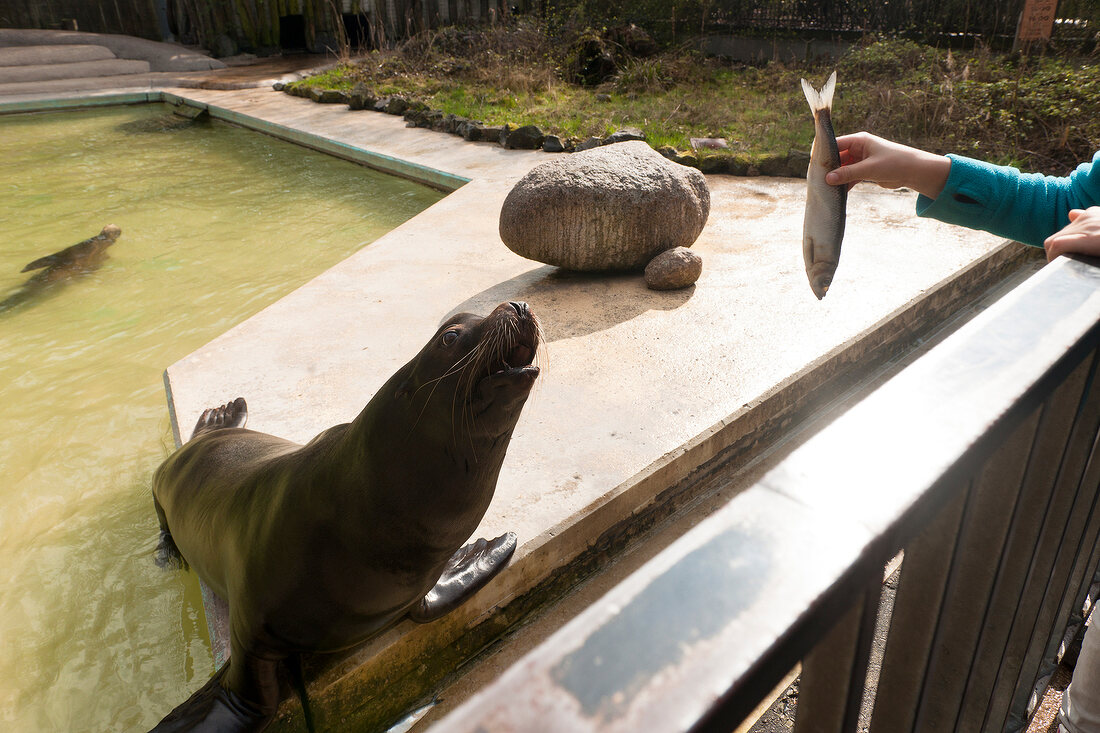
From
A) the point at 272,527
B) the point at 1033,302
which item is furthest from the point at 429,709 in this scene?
the point at 1033,302

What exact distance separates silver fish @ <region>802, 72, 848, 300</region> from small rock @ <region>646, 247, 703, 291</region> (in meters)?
2.79

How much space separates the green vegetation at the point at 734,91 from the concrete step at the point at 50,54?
624 cm

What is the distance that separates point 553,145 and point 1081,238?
848 centimetres

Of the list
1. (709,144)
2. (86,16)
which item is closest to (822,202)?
(709,144)

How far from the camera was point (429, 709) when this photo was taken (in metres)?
2.61

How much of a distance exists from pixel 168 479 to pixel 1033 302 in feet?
10.3

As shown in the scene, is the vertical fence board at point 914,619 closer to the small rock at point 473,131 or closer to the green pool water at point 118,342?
the green pool water at point 118,342

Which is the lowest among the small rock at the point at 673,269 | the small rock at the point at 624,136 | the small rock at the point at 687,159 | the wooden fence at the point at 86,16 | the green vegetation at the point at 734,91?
the small rock at the point at 673,269

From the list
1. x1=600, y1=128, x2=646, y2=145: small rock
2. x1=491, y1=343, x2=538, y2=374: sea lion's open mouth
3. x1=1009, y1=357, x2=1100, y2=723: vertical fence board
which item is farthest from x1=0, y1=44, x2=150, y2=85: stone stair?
x1=1009, y1=357, x2=1100, y2=723: vertical fence board

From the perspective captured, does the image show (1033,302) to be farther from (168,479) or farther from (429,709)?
(168,479)

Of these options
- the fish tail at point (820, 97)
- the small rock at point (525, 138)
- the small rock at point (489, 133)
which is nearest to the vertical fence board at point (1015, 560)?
the fish tail at point (820, 97)

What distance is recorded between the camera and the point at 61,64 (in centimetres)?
1600

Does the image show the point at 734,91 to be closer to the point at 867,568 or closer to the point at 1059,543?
the point at 1059,543

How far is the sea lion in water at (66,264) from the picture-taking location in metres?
6.75
